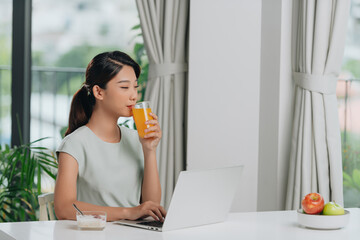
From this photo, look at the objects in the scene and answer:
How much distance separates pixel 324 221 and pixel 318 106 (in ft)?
A: 3.70

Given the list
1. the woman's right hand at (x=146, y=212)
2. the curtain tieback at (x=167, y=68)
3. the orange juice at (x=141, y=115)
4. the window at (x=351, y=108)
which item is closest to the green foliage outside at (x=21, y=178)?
the curtain tieback at (x=167, y=68)

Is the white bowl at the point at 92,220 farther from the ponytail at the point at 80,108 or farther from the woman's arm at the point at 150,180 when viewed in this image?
the ponytail at the point at 80,108

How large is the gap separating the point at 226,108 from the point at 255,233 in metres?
1.36

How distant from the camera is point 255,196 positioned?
3100 mm

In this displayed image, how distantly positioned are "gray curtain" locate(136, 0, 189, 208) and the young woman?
2.76ft

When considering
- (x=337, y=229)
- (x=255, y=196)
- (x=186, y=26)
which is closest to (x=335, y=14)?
→ (x=186, y=26)

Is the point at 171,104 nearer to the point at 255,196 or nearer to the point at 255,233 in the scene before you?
the point at 255,196

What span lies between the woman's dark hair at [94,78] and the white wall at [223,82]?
2.62 feet

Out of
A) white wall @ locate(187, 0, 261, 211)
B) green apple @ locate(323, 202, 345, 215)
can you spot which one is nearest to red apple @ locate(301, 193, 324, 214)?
green apple @ locate(323, 202, 345, 215)

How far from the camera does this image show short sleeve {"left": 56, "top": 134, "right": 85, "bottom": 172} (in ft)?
6.81

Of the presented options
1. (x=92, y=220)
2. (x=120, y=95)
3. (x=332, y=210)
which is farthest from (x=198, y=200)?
(x=120, y=95)

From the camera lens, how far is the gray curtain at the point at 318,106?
2807mm

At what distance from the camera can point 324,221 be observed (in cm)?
180

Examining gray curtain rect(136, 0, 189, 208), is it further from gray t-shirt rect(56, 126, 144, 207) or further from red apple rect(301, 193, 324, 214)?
red apple rect(301, 193, 324, 214)
